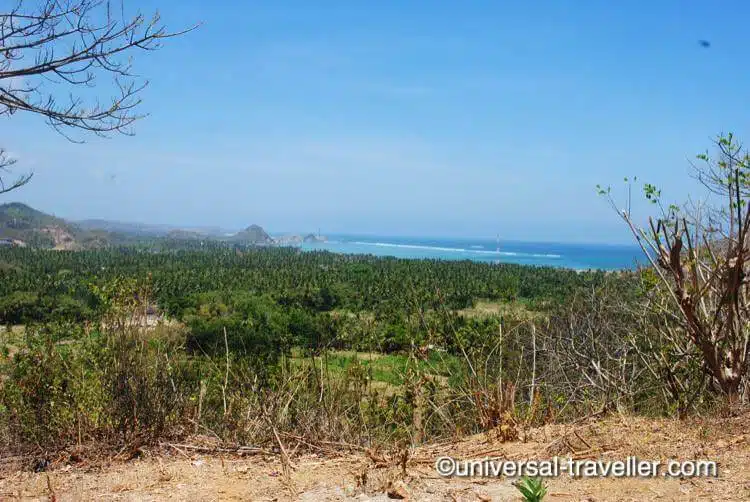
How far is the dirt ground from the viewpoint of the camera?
2918mm

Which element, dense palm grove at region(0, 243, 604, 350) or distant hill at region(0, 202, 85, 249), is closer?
dense palm grove at region(0, 243, 604, 350)

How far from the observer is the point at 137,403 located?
4062 mm

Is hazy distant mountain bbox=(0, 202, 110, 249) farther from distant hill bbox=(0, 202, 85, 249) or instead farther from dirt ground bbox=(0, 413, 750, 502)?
dirt ground bbox=(0, 413, 750, 502)

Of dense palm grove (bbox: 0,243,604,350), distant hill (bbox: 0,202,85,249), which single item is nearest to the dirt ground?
dense palm grove (bbox: 0,243,604,350)

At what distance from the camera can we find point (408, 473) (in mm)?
3238

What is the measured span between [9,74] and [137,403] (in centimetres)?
227

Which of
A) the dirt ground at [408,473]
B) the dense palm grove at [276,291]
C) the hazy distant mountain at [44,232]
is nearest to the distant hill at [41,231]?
the hazy distant mountain at [44,232]

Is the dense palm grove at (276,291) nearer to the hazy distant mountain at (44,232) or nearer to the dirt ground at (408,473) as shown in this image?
the dirt ground at (408,473)

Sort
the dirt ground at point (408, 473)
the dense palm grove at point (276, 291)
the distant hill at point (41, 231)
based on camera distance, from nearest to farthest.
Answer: the dirt ground at point (408, 473), the dense palm grove at point (276, 291), the distant hill at point (41, 231)

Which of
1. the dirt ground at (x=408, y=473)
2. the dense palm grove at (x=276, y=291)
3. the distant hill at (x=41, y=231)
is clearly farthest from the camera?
the distant hill at (x=41, y=231)

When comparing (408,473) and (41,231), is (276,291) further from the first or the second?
(41,231)

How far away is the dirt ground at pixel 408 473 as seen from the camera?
115 inches

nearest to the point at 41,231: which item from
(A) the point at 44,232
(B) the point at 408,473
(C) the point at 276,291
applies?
(A) the point at 44,232

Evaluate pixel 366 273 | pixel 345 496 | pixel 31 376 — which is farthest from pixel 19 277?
pixel 345 496
